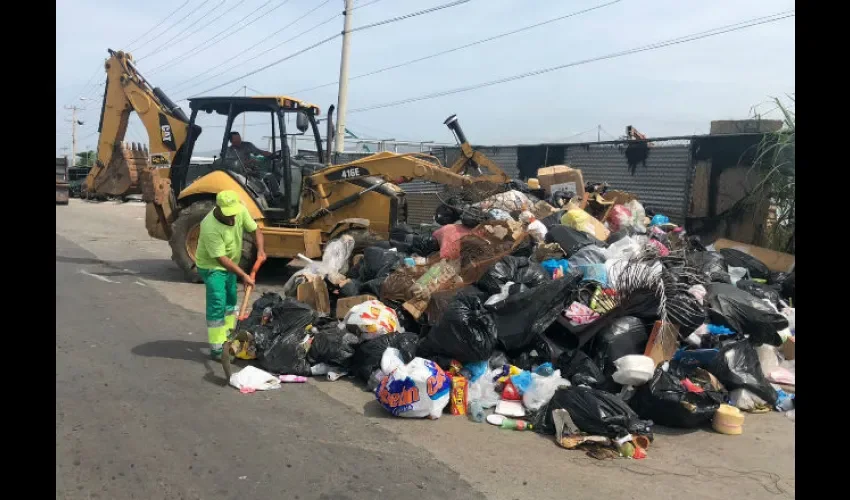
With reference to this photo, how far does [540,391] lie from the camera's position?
4.34 meters

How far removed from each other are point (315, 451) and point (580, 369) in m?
2.02

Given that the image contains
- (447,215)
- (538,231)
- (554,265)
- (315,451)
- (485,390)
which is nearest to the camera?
(315,451)

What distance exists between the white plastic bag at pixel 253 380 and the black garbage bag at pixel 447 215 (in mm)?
3557

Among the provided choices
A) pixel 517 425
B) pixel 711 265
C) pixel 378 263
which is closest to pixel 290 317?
pixel 378 263

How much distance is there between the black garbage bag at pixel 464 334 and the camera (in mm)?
4676

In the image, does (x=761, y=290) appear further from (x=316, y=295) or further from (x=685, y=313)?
(x=316, y=295)

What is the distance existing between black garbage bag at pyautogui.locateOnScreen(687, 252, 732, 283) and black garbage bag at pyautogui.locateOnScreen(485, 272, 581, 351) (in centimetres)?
180

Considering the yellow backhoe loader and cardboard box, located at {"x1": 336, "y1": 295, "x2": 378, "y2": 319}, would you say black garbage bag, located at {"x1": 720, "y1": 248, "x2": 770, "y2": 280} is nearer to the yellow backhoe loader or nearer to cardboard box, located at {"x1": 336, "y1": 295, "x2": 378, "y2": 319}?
the yellow backhoe loader

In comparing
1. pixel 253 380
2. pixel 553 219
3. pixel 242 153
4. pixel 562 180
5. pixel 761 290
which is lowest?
pixel 253 380

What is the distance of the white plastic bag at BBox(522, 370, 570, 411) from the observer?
4312 millimetres

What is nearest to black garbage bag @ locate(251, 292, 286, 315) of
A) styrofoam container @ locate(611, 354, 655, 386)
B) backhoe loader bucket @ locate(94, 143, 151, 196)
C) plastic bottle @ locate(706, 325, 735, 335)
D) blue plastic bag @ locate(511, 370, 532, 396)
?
blue plastic bag @ locate(511, 370, 532, 396)

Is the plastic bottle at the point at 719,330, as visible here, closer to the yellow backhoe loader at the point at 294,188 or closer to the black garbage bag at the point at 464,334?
the black garbage bag at the point at 464,334

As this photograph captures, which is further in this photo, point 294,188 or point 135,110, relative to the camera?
point 135,110
